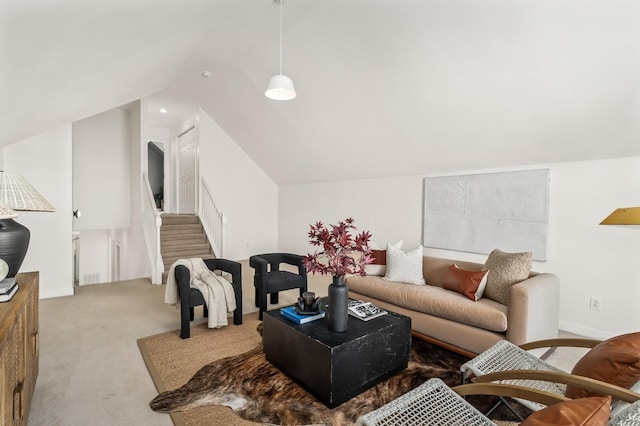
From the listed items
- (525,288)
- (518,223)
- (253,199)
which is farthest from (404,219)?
(253,199)

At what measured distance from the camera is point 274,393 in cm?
214

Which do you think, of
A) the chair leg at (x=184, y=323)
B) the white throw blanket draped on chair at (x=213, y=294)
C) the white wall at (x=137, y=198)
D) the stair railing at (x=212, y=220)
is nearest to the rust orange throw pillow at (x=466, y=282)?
the white throw blanket draped on chair at (x=213, y=294)

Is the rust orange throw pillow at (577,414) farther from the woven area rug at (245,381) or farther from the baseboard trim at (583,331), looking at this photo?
the baseboard trim at (583,331)

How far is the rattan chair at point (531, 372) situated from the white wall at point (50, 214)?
16.7 feet

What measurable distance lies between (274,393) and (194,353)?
0.98m

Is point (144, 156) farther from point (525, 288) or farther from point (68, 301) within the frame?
point (525, 288)

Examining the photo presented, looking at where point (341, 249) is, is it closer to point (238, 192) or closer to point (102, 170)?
point (238, 192)

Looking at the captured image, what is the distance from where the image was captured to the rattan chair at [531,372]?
1.23 metres

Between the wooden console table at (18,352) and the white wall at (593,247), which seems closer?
the wooden console table at (18,352)

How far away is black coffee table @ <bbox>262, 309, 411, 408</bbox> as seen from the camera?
1.99 m

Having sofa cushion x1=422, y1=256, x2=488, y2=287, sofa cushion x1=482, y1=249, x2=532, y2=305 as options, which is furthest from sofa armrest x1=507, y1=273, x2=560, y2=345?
sofa cushion x1=422, y1=256, x2=488, y2=287

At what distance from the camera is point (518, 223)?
11.9 ft

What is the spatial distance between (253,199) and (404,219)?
12.2 ft

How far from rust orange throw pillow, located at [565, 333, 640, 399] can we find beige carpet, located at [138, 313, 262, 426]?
5.76 feet
